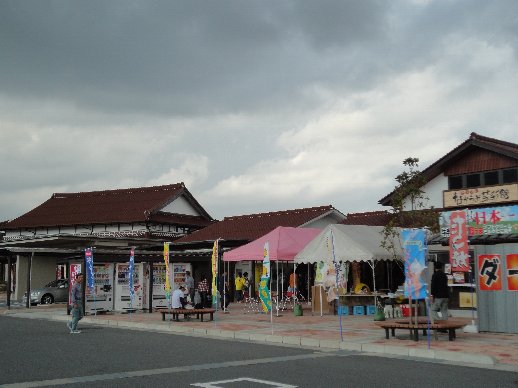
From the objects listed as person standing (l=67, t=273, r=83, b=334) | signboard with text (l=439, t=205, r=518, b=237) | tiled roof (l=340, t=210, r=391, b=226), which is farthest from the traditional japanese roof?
person standing (l=67, t=273, r=83, b=334)

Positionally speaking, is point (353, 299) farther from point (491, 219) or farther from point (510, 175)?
point (510, 175)

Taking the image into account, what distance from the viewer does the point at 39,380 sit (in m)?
9.38

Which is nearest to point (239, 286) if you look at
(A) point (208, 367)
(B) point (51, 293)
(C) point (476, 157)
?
(B) point (51, 293)

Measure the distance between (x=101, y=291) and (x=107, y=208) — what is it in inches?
793

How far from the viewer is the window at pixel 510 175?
87.5ft

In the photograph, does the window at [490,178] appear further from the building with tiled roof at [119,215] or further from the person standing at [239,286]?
the building with tiled roof at [119,215]

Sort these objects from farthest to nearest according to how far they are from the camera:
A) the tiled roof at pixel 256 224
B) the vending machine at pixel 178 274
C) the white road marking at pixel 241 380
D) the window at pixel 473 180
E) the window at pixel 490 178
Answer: the tiled roof at pixel 256 224, the window at pixel 473 180, the window at pixel 490 178, the vending machine at pixel 178 274, the white road marking at pixel 241 380

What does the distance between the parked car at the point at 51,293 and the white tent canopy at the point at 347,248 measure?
1779 cm

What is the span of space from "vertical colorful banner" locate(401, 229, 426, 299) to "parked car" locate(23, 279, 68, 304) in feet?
85.9

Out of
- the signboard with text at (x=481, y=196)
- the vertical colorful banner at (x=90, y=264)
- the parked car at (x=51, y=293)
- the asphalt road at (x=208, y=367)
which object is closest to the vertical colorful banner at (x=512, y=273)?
the asphalt road at (x=208, y=367)

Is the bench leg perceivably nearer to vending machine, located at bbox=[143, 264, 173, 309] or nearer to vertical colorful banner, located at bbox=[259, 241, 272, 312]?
vertical colorful banner, located at bbox=[259, 241, 272, 312]

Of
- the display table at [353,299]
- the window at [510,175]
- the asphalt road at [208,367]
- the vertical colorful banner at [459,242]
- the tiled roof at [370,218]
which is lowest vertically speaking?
the asphalt road at [208,367]

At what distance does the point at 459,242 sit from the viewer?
1622 cm

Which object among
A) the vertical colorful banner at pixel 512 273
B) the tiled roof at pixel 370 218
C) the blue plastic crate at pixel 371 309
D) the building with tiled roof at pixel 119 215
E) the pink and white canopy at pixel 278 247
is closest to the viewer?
the vertical colorful banner at pixel 512 273
